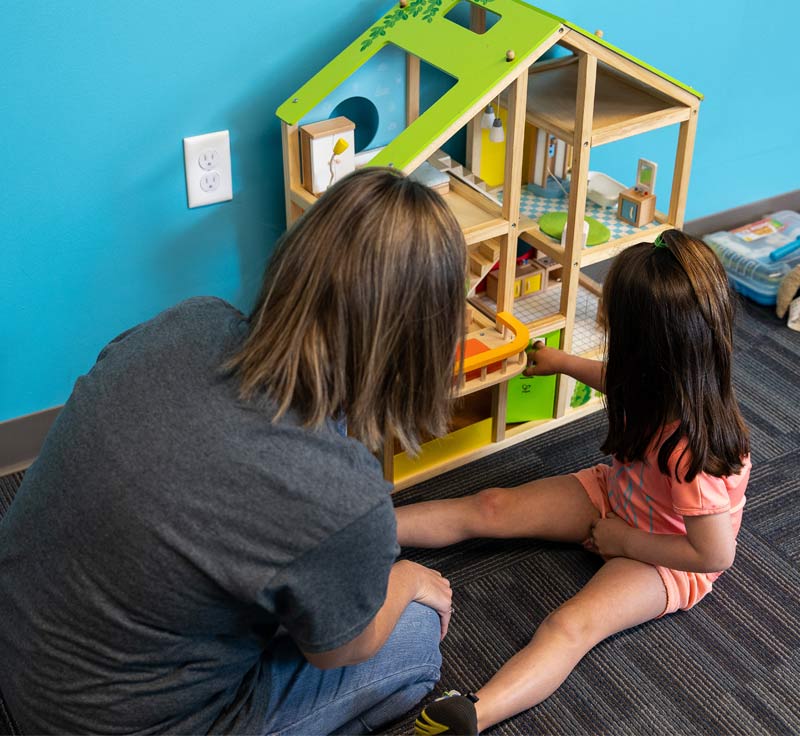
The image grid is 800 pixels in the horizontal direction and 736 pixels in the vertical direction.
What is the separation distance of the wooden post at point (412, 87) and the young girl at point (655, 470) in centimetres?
56

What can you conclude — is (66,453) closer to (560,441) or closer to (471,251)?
(471,251)

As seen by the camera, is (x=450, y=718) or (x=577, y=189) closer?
(x=450, y=718)

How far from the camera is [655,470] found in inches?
52.8

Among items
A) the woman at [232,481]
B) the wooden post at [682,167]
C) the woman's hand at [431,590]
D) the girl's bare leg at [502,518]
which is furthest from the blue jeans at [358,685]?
the wooden post at [682,167]

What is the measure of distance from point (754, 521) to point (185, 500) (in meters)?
1.04

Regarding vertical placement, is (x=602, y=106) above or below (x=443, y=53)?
below

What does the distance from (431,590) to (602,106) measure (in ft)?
2.83

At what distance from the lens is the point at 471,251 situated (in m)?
1.66

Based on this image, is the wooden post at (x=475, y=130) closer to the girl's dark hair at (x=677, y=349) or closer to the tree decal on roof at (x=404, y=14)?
the tree decal on roof at (x=404, y=14)

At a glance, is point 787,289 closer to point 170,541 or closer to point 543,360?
point 543,360

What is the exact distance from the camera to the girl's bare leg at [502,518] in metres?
1.48

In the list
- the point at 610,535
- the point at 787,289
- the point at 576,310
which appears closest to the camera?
the point at 610,535

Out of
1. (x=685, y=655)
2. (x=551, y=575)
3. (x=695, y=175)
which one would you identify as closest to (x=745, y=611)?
(x=685, y=655)

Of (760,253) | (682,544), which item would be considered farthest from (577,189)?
(760,253)
